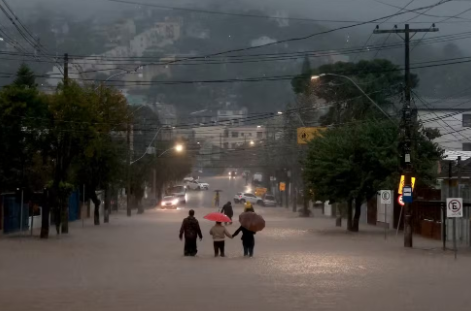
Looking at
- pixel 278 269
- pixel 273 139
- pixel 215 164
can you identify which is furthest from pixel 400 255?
pixel 215 164

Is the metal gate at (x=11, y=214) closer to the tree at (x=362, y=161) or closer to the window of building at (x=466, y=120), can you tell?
the tree at (x=362, y=161)

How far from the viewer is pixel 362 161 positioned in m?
45.7

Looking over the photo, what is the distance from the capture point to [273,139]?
A: 108188 millimetres

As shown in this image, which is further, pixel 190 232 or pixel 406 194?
pixel 406 194

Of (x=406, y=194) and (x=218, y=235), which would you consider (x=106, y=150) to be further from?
(x=218, y=235)

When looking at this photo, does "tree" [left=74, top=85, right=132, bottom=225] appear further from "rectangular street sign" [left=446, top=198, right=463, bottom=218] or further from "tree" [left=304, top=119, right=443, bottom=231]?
"rectangular street sign" [left=446, top=198, right=463, bottom=218]

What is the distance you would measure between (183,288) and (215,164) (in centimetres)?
15114

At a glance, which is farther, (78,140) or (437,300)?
(78,140)

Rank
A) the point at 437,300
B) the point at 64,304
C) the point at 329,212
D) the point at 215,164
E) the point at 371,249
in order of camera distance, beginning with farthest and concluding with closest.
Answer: the point at 215,164
the point at 329,212
the point at 371,249
the point at 437,300
the point at 64,304

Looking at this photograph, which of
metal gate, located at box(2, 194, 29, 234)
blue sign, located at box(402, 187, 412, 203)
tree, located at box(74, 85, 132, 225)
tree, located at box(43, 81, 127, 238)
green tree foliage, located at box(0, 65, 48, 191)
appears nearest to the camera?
blue sign, located at box(402, 187, 412, 203)

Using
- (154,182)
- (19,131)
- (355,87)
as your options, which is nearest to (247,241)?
(19,131)

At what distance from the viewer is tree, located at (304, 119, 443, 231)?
44156 mm

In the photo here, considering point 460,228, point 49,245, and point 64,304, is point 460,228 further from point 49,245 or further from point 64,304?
point 64,304

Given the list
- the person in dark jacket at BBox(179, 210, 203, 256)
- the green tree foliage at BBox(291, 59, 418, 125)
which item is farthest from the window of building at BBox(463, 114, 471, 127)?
the person in dark jacket at BBox(179, 210, 203, 256)
